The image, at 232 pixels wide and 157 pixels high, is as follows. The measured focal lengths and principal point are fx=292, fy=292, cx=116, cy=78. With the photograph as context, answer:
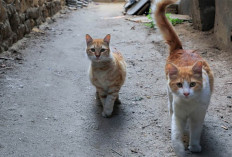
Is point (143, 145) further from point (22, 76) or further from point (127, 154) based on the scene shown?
point (22, 76)

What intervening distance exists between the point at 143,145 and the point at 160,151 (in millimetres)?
192

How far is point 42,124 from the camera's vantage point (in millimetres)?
3279

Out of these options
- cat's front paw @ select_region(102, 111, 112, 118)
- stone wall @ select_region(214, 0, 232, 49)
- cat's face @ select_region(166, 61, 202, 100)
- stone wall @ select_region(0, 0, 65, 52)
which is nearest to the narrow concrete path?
cat's front paw @ select_region(102, 111, 112, 118)

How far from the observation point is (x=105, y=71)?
132 inches

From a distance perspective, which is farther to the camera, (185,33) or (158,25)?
(185,33)

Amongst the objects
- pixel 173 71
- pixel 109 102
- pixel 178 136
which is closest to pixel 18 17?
pixel 109 102

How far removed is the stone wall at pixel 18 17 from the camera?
5.35 metres

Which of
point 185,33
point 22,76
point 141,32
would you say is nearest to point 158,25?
point 22,76

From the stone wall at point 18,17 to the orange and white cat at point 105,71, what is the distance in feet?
8.58

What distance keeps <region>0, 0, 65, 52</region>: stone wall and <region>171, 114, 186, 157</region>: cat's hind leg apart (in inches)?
150

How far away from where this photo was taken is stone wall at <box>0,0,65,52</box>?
535 centimetres

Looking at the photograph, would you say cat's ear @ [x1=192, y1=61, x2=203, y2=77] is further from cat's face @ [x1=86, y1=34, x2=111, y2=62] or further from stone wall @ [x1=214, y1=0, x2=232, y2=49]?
stone wall @ [x1=214, y1=0, x2=232, y2=49]

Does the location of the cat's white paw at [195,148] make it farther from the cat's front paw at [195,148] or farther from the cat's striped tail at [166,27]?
the cat's striped tail at [166,27]

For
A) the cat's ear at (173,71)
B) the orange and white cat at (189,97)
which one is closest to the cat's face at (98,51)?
the orange and white cat at (189,97)
